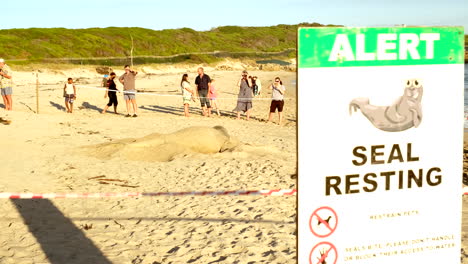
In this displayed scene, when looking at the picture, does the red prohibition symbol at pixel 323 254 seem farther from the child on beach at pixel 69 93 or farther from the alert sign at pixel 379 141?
the child on beach at pixel 69 93

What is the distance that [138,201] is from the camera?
792cm

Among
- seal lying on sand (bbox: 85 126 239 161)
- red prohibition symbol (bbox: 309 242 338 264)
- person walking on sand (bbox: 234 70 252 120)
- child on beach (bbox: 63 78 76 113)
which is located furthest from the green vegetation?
red prohibition symbol (bbox: 309 242 338 264)

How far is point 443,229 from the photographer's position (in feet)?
9.64

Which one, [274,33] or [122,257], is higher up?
[274,33]

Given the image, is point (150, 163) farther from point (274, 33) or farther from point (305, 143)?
point (274, 33)

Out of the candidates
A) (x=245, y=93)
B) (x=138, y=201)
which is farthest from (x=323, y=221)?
(x=245, y=93)

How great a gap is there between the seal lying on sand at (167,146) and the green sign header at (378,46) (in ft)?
28.0

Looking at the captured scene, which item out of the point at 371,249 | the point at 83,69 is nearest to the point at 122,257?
the point at 371,249

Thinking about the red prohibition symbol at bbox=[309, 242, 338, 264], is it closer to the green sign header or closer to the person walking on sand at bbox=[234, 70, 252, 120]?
the green sign header

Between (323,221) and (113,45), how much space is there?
77.7m

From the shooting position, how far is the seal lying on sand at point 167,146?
11031 mm

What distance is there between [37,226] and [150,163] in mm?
4067

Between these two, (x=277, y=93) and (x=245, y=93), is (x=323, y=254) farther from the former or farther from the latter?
(x=245, y=93)

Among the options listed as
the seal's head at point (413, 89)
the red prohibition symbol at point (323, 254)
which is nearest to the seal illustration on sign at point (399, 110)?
the seal's head at point (413, 89)
